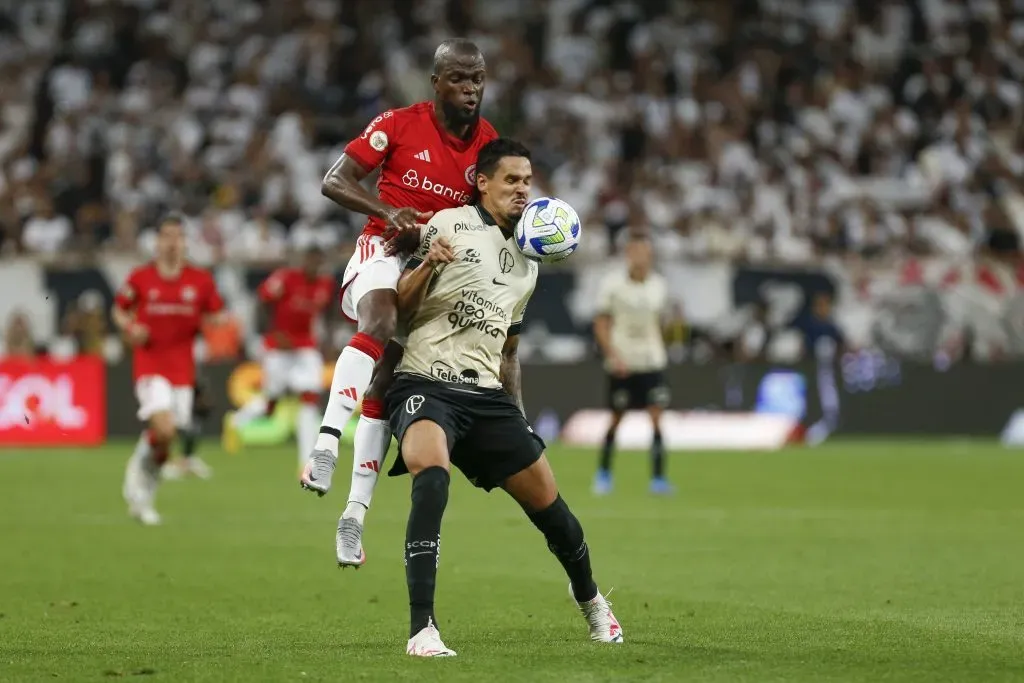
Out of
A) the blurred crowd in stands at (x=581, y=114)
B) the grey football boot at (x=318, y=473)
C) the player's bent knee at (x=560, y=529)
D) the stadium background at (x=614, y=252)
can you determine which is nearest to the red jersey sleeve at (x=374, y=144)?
the grey football boot at (x=318, y=473)

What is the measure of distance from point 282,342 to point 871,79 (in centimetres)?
1591

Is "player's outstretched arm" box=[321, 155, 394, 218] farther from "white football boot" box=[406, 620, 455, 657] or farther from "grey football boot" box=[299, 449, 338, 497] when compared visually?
"white football boot" box=[406, 620, 455, 657]

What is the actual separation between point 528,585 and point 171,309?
657 centimetres

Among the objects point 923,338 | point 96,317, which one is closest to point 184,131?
point 96,317

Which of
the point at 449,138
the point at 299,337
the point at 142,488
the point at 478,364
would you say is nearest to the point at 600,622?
the point at 478,364

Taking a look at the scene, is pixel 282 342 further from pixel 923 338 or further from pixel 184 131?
pixel 923 338

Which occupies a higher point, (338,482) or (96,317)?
(96,317)

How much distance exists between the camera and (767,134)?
31656mm

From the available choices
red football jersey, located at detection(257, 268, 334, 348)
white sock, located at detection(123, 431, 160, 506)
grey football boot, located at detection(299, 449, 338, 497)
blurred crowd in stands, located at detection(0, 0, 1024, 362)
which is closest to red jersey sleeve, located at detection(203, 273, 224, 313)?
white sock, located at detection(123, 431, 160, 506)

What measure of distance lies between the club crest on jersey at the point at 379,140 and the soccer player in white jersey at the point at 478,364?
1.18 metres

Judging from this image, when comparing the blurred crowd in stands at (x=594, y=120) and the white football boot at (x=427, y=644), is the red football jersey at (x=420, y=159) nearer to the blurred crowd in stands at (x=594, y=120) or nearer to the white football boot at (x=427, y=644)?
the white football boot at (x=427, y=644)

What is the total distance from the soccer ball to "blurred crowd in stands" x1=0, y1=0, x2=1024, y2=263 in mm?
18700

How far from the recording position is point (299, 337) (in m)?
22.4

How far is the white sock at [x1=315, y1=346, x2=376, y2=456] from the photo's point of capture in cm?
849
